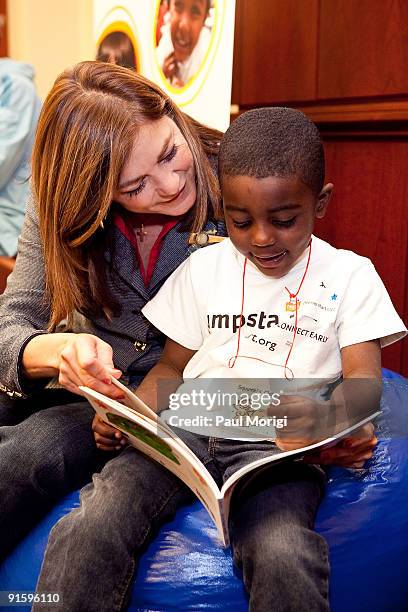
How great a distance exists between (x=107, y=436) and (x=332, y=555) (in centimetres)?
36

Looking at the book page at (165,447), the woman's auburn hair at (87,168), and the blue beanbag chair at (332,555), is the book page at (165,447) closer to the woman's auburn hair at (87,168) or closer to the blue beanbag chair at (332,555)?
the blue beanbag chair at (332,555)

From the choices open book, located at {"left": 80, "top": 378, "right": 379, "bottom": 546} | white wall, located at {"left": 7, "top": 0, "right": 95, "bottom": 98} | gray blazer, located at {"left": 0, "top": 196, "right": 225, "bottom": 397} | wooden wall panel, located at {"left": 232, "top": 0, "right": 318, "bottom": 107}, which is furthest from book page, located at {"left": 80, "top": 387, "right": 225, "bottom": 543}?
white wall, located at {"left": 7, "top": 0, "right": 95, "bottom": 98}

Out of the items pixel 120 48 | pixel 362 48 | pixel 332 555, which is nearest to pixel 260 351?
pixel 332 555

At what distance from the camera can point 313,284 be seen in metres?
1.20

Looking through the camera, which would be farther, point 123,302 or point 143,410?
point 123,302

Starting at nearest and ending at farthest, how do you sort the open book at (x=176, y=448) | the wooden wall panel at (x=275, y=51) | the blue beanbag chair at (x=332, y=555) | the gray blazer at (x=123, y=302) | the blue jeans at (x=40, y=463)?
the open book at (x=176, y=448) → the blue beanbag chair at (x=332, y=555) → the blue jeans at (x=40, y=463) → the gray blazer at (x=123, y=302) → the wooden wall panel at (x=275, y=51)

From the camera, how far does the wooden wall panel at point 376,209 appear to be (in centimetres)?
195

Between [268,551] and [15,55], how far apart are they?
310 cm

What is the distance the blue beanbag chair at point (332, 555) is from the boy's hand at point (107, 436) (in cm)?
10

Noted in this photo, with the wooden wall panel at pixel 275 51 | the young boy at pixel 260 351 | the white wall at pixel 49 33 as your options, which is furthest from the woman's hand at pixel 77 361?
the white wall at pixel 49 33

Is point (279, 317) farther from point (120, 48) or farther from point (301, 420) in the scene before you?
point (120, 48)

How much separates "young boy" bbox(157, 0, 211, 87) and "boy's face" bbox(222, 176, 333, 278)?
0.95 metres

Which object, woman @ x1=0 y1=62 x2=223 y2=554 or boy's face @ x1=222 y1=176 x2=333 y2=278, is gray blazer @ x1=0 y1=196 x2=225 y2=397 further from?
boy's face @ x1=222 y1=176 x2=333 y2=278

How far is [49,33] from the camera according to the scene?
3562 millimetres
